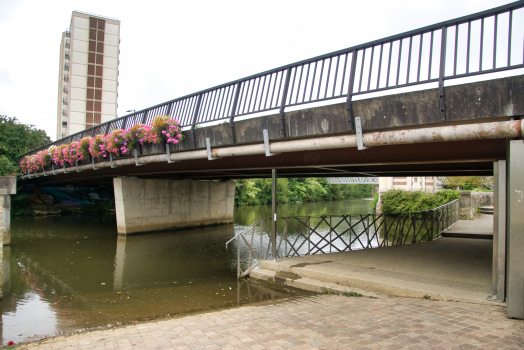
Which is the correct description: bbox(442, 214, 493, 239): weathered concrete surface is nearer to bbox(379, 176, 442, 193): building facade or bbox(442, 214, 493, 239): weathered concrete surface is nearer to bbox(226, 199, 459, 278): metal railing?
bbox(226, 199, 459, 278): metal railing

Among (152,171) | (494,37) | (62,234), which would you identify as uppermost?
(494,37)

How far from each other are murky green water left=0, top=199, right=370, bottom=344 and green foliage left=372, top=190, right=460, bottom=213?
55.0 feet

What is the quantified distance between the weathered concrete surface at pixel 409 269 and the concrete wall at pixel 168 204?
46.1 feet

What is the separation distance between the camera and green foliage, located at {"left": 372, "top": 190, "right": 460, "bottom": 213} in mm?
25594

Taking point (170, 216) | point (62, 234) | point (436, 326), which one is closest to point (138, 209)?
point (170, 216)

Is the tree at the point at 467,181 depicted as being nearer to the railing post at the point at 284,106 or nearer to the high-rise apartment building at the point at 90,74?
the railing post at the point at 284,106

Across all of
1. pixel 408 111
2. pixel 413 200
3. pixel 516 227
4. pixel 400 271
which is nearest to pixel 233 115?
pixel 408 111

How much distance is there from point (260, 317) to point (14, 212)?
34.4 m

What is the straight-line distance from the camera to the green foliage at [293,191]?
47406 mm

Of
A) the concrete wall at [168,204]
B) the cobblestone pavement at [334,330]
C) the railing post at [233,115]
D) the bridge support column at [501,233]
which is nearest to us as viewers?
the cobblestone pavement at [334,330]

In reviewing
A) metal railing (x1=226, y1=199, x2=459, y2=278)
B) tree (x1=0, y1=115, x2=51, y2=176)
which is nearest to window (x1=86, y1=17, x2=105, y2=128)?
tree (x1=0, y1=115, x2=51, y2=176)

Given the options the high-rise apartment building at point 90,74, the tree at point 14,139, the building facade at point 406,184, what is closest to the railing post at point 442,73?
the building facade at point 406,184

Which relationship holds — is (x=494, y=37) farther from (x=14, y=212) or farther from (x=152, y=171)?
(x=14, y=212)

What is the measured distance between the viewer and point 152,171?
17.8m
